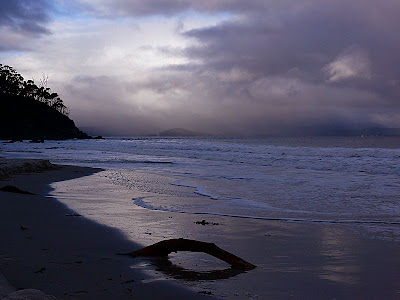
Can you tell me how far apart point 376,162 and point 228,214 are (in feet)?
59.0

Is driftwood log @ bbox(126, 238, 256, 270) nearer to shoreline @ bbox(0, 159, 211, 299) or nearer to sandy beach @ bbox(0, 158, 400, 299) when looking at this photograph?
sandy beach @ bbox(0, 158, 400, 299)

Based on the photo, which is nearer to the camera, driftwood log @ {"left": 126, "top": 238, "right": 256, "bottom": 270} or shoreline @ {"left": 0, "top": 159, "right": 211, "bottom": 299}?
shoreline @ {"left": 0, "top": 159, "right": 211, "bottom": 299}

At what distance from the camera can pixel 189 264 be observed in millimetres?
4707

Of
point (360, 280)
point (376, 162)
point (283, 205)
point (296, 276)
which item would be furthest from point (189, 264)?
point (376, 162)

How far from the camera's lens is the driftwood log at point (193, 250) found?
4562 millimetres

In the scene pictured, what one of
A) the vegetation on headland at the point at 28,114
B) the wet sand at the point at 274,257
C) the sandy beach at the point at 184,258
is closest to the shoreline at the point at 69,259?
the sandy beach at the point at 184,258

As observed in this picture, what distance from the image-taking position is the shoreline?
146 inches

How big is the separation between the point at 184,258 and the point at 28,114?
130m

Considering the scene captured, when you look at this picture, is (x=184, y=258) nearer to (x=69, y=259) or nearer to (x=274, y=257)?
(x=274, y=257)

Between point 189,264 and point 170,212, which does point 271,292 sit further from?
point 170,212

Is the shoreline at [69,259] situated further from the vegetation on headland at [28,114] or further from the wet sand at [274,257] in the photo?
the vegetation on headland at [28,114]

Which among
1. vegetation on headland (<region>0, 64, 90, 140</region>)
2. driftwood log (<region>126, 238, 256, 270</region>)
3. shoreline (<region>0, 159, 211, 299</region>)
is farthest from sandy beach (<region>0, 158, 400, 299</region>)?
vegetation on headland (<region>0, 64, 90, 140</region>)

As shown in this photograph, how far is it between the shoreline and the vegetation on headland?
112618 mm

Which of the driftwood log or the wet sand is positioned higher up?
the driftwood log
